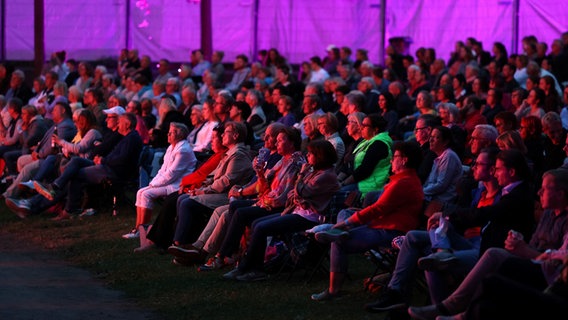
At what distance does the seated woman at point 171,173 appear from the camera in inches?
457

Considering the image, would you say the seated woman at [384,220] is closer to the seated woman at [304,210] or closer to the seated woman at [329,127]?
the seated woman at [304,210]

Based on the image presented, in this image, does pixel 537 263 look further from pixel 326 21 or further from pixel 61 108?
pixel 326 21

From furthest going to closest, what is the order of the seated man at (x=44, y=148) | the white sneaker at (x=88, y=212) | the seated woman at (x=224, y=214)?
the seated man at (x=44, y=148)
the white sneaker at (x=88, y=212)
the seated woman at (x=224, y=214)

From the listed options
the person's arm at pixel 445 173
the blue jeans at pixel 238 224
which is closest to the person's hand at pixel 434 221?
the person's arm at pixel 445 173

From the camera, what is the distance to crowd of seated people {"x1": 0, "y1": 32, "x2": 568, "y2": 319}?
7.32 m

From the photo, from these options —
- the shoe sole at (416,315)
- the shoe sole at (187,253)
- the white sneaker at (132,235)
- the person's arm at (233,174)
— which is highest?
the person's arm at (233,174)

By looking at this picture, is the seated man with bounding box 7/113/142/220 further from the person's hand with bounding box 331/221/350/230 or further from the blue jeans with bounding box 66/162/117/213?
the person's hand with bounding box 331/221/350/230

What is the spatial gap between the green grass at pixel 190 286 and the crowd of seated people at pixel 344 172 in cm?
19

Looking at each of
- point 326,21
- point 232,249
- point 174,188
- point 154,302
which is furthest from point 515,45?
point 154,302

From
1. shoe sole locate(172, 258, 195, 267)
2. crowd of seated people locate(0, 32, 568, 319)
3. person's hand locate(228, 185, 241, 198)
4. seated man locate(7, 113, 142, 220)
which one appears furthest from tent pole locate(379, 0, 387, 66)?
shoe sole locate(172, 258, 195, 267)

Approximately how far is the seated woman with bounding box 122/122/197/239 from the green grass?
39 centimetres

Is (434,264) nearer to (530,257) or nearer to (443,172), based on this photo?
(530,257)

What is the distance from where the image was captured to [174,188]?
11672 millimetres

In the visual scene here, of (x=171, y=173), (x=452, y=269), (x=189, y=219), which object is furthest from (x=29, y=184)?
(x=452, y=269)
